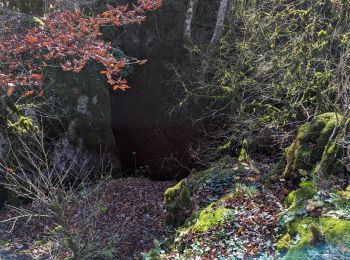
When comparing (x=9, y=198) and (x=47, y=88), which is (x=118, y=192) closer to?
(x=9, y=198)

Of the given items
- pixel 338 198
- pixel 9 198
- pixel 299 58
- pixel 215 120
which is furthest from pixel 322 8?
pixel 9 198

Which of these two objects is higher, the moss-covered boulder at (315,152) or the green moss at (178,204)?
the moss-covered boulder at (315,152)

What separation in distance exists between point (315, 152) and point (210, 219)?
2063 mm

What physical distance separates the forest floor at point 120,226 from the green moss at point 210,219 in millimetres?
2105

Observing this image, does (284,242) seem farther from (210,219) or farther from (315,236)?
(210,219)

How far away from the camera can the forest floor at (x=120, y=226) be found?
339 inches

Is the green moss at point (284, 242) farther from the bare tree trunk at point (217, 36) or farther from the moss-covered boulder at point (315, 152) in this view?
the bare tree trunk at point (217, 36)

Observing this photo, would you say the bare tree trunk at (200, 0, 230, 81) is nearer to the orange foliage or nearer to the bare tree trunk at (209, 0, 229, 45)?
the bare tree trunk at (209, 0, 229, 45)

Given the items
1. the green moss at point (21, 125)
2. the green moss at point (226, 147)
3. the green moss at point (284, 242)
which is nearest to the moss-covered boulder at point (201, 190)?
the green moss at point (226, 147)

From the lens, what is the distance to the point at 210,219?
20.6ft

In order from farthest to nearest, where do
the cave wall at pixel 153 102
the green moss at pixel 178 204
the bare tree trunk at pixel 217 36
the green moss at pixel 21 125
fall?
the cave wall at pixel 153 102 < the bare tree trunk at pixel 217 36 < the green moss at pixel 21 125 < the green moss at pixel 178 204

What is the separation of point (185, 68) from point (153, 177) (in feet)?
13.1

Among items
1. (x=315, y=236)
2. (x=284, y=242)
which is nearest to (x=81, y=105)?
(x=284, y=242)

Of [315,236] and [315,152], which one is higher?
[315,152]
